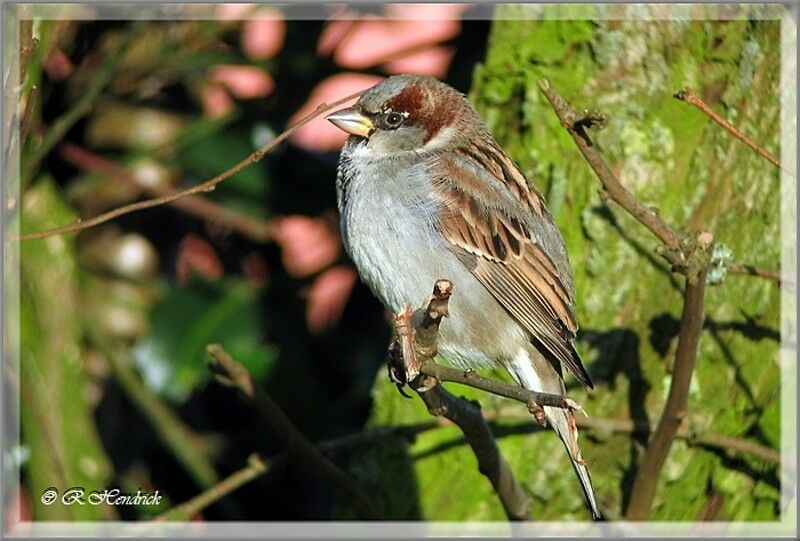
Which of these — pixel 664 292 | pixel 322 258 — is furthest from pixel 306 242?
pixel 664 292

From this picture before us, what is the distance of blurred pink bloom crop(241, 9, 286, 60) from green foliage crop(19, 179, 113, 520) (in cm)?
67

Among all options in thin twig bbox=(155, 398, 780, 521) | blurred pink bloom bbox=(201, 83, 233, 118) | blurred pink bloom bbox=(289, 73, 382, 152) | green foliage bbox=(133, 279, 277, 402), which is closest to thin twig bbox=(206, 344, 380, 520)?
thin twig bbox=(155, 398, 780, 521)

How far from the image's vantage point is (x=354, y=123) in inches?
96.2

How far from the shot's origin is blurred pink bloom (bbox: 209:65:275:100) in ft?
10.9

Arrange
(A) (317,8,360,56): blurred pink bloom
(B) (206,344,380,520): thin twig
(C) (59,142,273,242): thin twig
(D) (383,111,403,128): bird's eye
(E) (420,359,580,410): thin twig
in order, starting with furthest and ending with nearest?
(A) (317,8,360,56): blurred pink bloom, (C) (59,142,273,242): thin twig, (D) (383,111,403,128): bird's eye, (B) (206,344,380,520): thin twig, (E) (420,359,580,410): thin twig

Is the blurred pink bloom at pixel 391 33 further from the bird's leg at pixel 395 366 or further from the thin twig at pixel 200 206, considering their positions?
the bird's leg at pixel 395 366

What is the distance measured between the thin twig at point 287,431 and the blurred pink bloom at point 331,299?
2.56ft

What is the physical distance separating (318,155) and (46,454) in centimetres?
106

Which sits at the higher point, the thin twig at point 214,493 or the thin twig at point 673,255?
the thin twig at point 673,255

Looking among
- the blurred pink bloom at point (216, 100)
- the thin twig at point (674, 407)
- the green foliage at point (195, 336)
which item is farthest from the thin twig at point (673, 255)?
the blurred pink bloom at point (216, 100)

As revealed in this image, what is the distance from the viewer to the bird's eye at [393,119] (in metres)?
2.47

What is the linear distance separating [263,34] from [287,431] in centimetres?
142

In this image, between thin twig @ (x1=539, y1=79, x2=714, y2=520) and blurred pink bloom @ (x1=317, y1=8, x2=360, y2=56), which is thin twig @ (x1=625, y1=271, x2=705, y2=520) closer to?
thin twig @ (x1=539, y1=79, x2=714, y2=520)

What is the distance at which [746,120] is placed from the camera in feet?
8.58
